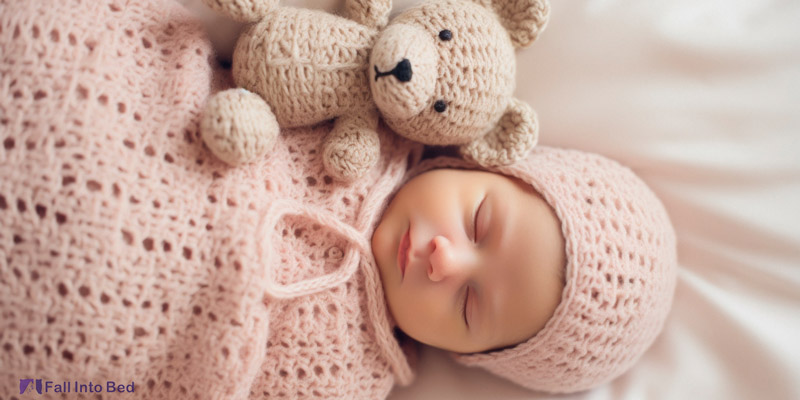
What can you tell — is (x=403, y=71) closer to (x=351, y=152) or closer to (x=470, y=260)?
(x=351, y=152)

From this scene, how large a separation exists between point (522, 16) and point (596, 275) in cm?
49

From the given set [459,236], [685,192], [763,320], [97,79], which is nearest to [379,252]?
[459,236]

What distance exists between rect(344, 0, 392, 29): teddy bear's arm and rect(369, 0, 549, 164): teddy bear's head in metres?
0.02

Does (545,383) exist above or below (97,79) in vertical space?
below

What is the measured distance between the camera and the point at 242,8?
2.84ft

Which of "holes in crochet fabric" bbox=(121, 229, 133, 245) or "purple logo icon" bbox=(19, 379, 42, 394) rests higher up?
"holes in crochet fabric" bbox=(121, 229, 133, 245)

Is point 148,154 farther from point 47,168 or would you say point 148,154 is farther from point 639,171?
point 639,171

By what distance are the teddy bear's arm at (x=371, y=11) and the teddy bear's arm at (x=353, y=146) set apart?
15cm

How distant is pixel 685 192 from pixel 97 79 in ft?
3.93

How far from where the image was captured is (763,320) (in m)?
1.17

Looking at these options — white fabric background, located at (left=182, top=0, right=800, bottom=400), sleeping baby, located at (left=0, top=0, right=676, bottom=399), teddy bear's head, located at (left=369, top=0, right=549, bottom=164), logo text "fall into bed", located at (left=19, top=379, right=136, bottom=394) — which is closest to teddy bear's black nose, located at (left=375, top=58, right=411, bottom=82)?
teddy bear's head, located at (left=369, top=0, right=549, bottom=164)

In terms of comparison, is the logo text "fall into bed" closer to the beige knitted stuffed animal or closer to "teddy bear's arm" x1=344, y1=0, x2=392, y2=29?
the beige knitted stuffed animal

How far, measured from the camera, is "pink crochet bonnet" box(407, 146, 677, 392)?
0.98 meters

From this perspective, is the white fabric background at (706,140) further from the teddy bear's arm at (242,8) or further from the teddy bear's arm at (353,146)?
the teddy bear's arm at (242,8)
